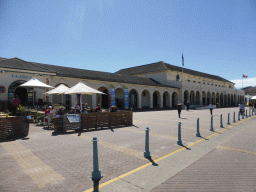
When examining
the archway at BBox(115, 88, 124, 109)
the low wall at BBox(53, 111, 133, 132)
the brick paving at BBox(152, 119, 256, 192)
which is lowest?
the brick paving at BBox(152, 119, 256, 192)

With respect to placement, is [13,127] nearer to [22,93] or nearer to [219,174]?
[219,174]

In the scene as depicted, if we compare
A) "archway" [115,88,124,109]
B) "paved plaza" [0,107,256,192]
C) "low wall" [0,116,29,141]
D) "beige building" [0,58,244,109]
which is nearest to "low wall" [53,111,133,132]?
"low wall" [0,116,29,141]

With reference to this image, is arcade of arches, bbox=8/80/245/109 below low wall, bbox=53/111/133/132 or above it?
above

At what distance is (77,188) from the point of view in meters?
3.17

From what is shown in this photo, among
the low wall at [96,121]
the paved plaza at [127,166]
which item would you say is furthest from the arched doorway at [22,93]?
the paved plaza at [127,166]

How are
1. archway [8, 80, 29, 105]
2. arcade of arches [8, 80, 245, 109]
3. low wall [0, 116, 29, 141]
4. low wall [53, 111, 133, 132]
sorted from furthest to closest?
1. arcade of arches [8, 80, 245, 109]
2. archway [8, 80, 29, 105]
3. low wall [53, 111, 133, 132]
4. low wall [0, 116, 29, 141]

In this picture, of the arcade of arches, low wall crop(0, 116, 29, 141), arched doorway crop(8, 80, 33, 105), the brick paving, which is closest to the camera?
the brick paving

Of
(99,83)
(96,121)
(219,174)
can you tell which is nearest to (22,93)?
(99,83)

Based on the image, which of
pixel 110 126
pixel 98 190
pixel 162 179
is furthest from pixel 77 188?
pixel 110 126

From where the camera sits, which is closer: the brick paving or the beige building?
the brick paving

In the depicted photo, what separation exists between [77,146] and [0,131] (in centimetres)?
348

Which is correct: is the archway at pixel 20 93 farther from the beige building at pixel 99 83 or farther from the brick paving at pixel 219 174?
the brick paving at pixel 219 174

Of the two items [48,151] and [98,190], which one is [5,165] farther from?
[98,190]

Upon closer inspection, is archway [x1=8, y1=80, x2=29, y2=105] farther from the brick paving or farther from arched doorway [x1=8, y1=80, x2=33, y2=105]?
the brick paving
